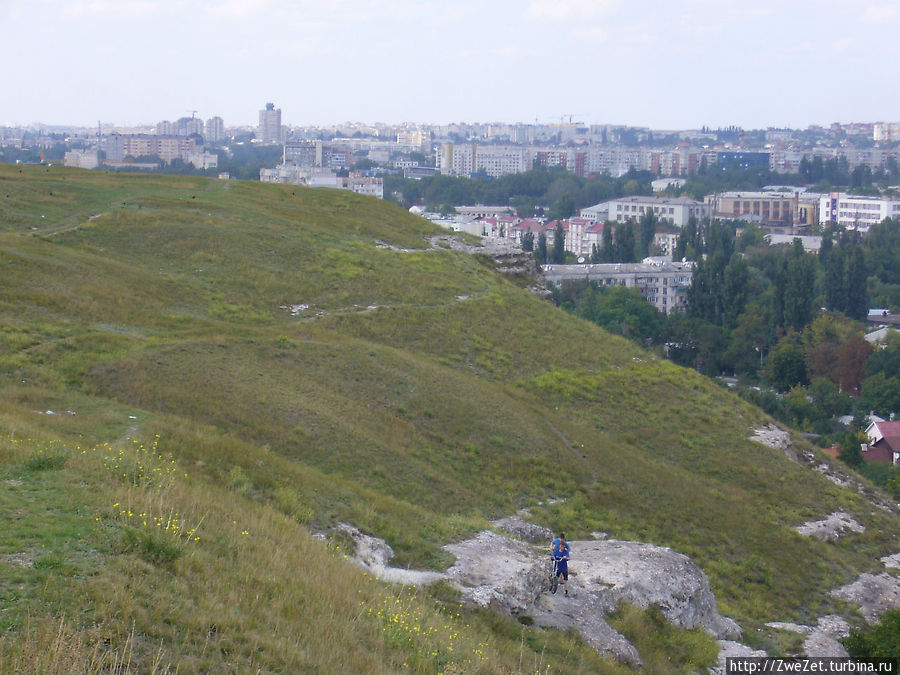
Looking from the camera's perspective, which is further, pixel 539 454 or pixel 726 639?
pixel 539 454

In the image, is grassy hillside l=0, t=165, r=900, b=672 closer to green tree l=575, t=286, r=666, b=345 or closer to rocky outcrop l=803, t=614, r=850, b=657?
rocky outcrop l=803, t=614, r=850, b=657

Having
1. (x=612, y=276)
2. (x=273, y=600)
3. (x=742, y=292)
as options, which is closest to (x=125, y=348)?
(x=273, y=600)

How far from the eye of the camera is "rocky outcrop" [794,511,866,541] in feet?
51.6

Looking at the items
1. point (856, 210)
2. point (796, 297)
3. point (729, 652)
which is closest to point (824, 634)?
point (729, 652)

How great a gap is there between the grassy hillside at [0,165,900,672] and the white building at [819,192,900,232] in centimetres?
8317

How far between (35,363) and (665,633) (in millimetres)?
10035

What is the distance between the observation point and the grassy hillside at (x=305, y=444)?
611 cm

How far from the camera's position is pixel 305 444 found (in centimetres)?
1279


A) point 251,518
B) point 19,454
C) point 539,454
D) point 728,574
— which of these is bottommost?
point 728,574

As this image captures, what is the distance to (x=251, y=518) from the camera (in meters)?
8.18

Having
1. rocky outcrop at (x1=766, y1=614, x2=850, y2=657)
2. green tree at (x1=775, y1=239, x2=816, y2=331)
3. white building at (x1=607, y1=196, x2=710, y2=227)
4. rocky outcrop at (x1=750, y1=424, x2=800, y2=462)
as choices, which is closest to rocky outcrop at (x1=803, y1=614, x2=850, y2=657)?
rocky outcrop at (x1=766, y1=614, x2=850, y2=657)

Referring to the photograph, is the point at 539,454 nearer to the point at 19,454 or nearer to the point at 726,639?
the point at 726,639

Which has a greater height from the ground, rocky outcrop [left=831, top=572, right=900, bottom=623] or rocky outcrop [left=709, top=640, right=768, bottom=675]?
rocky outcrop [left=709, top=640, right=768, bottom=675]

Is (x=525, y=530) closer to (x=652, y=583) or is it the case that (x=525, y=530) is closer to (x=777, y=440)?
(x=652, y=583)
